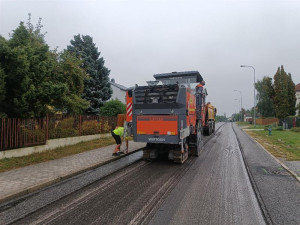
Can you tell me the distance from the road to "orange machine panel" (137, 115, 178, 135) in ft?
4.37

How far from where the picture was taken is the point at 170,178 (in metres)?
6.00

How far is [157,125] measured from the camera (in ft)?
24.6

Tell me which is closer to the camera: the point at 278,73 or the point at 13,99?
the point at 13,99

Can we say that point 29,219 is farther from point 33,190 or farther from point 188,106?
point 188,106

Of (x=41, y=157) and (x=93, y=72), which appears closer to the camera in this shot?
(x=41, y=157)

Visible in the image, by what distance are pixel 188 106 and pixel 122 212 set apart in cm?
450

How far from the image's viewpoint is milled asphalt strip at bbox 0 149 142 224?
3.90m

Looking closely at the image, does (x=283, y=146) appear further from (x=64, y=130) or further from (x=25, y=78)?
(x=25, y=78)

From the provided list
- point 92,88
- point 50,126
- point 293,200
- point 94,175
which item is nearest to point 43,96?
point 50,126

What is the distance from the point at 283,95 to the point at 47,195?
39.8 metres

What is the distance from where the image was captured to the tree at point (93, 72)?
20188mm

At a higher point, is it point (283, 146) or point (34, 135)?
point (34, 135)

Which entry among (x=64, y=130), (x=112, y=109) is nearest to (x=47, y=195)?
(x=64, y=130)

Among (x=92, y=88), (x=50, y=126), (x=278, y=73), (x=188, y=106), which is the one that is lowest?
(x=50, y=126)
